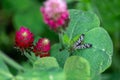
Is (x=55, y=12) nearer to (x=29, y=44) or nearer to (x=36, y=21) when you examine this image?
(x=29, y=44)

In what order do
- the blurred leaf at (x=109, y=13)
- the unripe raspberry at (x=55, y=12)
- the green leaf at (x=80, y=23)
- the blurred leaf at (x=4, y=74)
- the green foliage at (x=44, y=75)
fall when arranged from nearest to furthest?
the green foliage at (x=44, y=75)
the blurred leaf at (x=4, y=74)
the unripe raspberry at (x=55, y=12)
the green leaf at (x=80, y=23)
the blurred leaf at (x=109, y=13)

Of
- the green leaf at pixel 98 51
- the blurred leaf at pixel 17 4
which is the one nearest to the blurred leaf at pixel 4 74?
the green leaf at pixel 98 51

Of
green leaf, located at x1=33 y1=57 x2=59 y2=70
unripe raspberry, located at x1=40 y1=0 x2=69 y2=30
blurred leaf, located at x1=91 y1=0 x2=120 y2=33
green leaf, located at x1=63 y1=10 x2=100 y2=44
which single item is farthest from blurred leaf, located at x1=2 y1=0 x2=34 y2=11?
green leaf, located at x1=33 y1=57 x2=59 y2=70

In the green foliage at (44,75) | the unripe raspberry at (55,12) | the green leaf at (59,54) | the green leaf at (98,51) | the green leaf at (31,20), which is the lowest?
the green leaf at (31,20)

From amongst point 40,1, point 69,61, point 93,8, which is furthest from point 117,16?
point 69,61

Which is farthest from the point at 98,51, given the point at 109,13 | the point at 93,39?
the point at 109,13

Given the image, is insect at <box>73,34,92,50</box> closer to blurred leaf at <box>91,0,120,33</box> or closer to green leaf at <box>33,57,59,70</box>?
green leaf at <box>33,57,59,70</box>

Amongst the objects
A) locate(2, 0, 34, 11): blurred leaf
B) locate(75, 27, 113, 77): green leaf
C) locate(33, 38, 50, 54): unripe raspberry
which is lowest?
locate(2, 0, 34, 11): blurred leaf

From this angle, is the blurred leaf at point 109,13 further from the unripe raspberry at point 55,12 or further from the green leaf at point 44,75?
the green leaf at point 44,75
